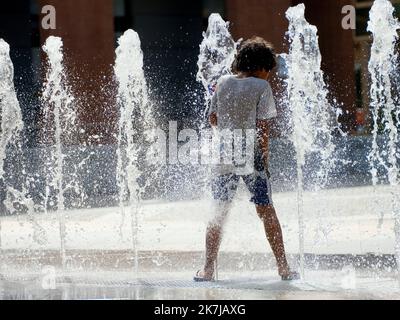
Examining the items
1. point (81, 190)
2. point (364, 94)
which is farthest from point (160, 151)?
point (364, 94)

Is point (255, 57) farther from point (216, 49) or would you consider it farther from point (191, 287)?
point (216, 49)

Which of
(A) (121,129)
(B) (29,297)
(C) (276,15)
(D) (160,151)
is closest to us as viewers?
(B) (29,297)

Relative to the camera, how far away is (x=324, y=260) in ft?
20.1

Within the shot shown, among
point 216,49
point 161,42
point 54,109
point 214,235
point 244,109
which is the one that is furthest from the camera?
point 161,42

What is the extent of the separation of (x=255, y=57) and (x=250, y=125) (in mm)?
418

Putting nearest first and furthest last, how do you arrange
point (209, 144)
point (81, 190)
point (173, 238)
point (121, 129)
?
point (209, 144) < point (173, 238) < point (81, 190) < point (121, 129)

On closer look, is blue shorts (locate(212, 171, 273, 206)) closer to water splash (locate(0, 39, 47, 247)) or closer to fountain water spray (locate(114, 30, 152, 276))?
fountain water spray (locate(114, 30, 152, 276))

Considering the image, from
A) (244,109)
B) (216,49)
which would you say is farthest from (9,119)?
(216,49)

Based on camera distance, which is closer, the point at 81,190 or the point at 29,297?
the point at 29,297

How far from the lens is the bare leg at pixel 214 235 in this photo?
5.15 m

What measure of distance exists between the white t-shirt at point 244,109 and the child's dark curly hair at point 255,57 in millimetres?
93

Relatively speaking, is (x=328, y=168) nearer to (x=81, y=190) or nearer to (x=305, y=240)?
(x=81, y=190)

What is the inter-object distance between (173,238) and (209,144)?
2390 millimetres

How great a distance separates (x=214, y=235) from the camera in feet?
17.1
